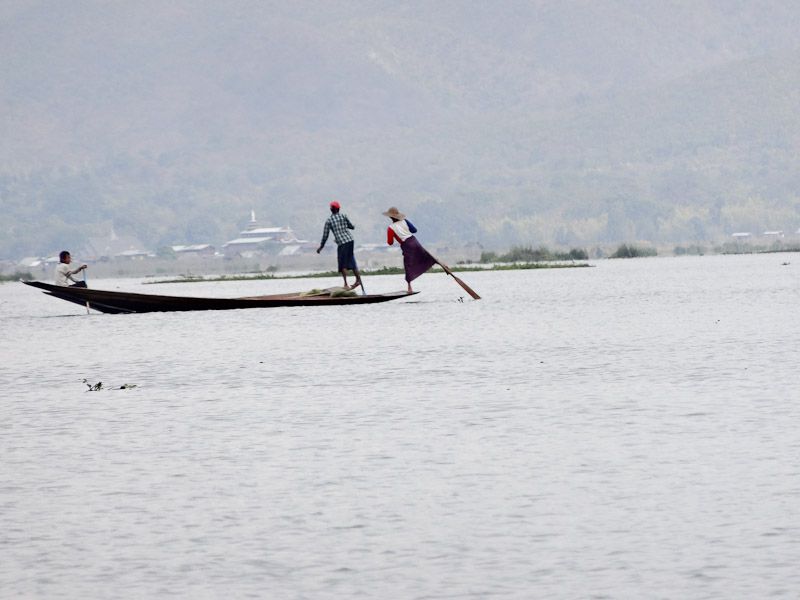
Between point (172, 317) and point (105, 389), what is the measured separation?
1848 centimetres

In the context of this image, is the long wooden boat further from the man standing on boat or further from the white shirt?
the man standing on boat

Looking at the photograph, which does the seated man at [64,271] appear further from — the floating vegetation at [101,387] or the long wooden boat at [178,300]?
the floating vegetation at [101,387]

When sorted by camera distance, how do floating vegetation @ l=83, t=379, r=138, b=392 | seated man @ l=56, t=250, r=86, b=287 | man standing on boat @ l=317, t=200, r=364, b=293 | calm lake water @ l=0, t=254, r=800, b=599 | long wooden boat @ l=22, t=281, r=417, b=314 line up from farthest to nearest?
1. man standing on boat @ l=317, t=200, r=364, b=293
2. seated man @ l=56, t=250, r=86, b=287
3. long wooden boat @ l=22, t=281, r=417, b=314
4. floating vegetation @ l=83, t=379, r=138, b=392
5. calm lake water @ l=0, t=254, r=800, b=599

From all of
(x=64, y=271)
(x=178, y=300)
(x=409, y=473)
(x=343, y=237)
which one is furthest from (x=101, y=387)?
(x=343, y=237)

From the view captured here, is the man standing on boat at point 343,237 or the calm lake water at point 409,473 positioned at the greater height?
the man standing on boat at point 343,237

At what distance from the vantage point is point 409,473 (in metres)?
11.2

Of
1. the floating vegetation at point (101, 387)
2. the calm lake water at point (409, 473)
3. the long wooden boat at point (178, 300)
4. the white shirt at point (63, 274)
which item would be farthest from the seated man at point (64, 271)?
the floating vegetation at point (101, 387)

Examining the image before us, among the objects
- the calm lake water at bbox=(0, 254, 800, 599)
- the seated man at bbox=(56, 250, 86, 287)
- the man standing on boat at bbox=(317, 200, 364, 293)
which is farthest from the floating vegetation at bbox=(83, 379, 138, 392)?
the man standing on boat at bbox=(317, 200, 364, 293)

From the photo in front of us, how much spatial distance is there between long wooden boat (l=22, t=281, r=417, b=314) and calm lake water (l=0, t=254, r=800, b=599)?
8927 mm

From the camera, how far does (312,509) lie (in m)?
10.0

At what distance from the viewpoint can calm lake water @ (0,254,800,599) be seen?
27.1 feet

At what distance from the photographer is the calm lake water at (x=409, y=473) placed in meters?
8.27

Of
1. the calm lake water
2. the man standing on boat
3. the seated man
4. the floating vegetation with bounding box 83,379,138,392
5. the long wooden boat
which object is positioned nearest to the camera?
the calm lake water

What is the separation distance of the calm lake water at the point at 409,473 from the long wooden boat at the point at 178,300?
29.3 ft
